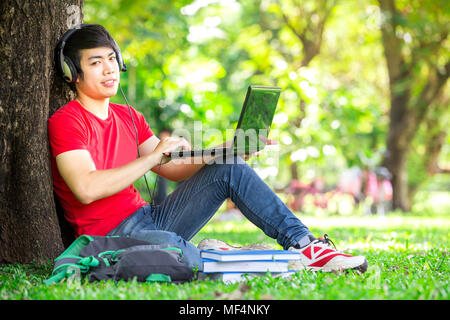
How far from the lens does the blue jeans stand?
3.01 meters

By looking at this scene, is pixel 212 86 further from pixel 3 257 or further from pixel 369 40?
pixel 3 257

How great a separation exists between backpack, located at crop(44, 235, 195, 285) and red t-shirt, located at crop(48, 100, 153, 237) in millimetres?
358

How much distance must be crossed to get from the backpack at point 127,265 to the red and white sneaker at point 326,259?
676 mm

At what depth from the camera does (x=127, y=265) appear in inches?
100

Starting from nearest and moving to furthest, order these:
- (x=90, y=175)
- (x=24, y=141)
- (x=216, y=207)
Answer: (x=90, y=175)
(x=24, y=141)
(x=216, y=207)

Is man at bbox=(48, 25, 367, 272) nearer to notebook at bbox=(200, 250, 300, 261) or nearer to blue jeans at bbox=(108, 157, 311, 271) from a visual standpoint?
blue jeans at bbox=(108, 157, 311, 271)

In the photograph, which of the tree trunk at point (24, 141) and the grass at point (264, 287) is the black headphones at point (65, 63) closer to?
the tree trunk at point (24, 141)

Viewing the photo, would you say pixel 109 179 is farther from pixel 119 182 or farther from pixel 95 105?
pixel 95 105

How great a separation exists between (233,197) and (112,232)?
71 cm

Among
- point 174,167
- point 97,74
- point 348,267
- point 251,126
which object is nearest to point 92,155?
point 97,74

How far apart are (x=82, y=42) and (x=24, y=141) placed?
66cm

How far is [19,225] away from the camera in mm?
3037

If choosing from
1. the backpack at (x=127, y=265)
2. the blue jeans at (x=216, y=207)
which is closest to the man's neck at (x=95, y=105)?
the blue jeans at (x=216, y=207)

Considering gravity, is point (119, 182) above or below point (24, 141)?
below
